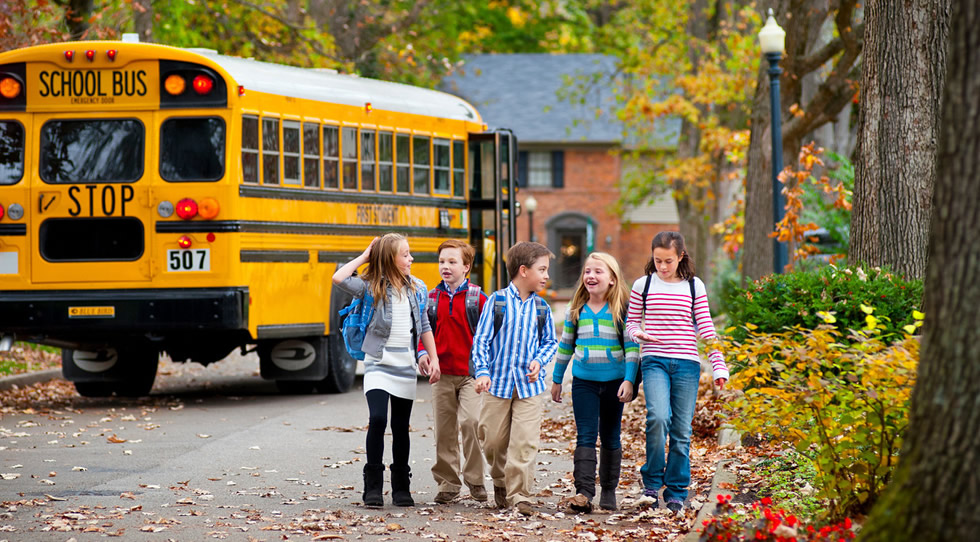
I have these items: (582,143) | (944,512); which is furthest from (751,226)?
(582,143)

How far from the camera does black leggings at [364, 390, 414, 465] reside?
7461mm

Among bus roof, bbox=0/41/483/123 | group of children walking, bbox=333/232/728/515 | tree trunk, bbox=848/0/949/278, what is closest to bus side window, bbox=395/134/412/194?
bus roof, bbox=0/41/483/123

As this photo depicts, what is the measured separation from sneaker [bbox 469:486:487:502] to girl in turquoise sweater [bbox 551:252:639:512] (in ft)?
1.94

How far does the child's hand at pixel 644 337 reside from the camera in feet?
23.4

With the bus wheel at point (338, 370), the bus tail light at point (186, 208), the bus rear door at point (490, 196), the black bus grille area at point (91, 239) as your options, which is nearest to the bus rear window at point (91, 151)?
the black bus grille area at point (91, 239)

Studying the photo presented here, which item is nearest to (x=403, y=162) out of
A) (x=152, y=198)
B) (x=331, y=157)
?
(x=331, y=157)

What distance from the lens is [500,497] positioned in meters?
7.45

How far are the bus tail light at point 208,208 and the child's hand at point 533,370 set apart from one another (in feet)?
17.8

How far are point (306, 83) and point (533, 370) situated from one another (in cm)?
670

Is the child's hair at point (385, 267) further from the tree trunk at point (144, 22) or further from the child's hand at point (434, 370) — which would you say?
the tree trunk at point (144, 22)

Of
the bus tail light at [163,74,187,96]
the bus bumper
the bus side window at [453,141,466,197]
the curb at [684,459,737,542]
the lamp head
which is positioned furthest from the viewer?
the bus side window at [453,141,466,197]

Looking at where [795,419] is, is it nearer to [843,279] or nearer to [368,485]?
[368,485]

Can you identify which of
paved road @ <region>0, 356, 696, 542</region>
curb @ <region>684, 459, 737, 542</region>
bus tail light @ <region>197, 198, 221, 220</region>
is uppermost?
bus tail light @ <region>197, 198, 221, 220</region>

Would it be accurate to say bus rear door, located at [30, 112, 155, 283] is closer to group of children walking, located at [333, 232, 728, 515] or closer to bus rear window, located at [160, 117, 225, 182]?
bus rear window, located at [160, 117, 225, 182]
